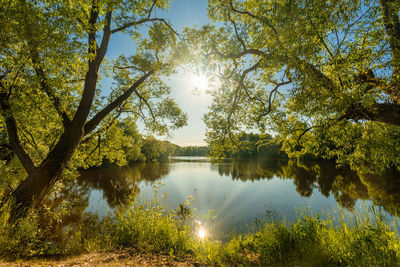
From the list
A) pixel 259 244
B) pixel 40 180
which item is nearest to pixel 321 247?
pixel 259 244

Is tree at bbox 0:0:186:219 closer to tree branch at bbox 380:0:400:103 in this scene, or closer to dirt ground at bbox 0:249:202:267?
dirt ground at bbox 0:249:202:267

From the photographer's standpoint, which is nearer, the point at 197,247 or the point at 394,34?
the point at 394,34

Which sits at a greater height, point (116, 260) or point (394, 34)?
point (394, 34)

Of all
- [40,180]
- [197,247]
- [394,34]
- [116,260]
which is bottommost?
[197,247]

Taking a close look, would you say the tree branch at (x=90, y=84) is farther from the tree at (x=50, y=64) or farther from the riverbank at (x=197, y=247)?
the riverbank at (x=197, y=247)

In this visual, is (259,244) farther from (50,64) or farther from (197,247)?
(50,64)

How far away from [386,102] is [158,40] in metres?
7.26

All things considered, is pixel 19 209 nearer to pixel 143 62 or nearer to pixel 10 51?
pixel 10 51

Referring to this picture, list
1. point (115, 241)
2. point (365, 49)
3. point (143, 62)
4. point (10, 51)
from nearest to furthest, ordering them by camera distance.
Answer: point (365, 49) < point (10, 51) < point (115, 241) < point (143, 62)

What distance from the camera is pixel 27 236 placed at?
11.2ft

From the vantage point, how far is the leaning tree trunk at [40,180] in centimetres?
356

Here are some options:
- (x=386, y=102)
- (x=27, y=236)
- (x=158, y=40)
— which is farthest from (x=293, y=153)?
(x=27, y=236)

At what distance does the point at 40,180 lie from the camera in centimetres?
376

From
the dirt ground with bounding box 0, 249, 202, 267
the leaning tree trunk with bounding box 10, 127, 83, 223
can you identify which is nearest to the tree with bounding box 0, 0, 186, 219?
the leaning tree trunk with bounding box 10, 127, 83, 223
